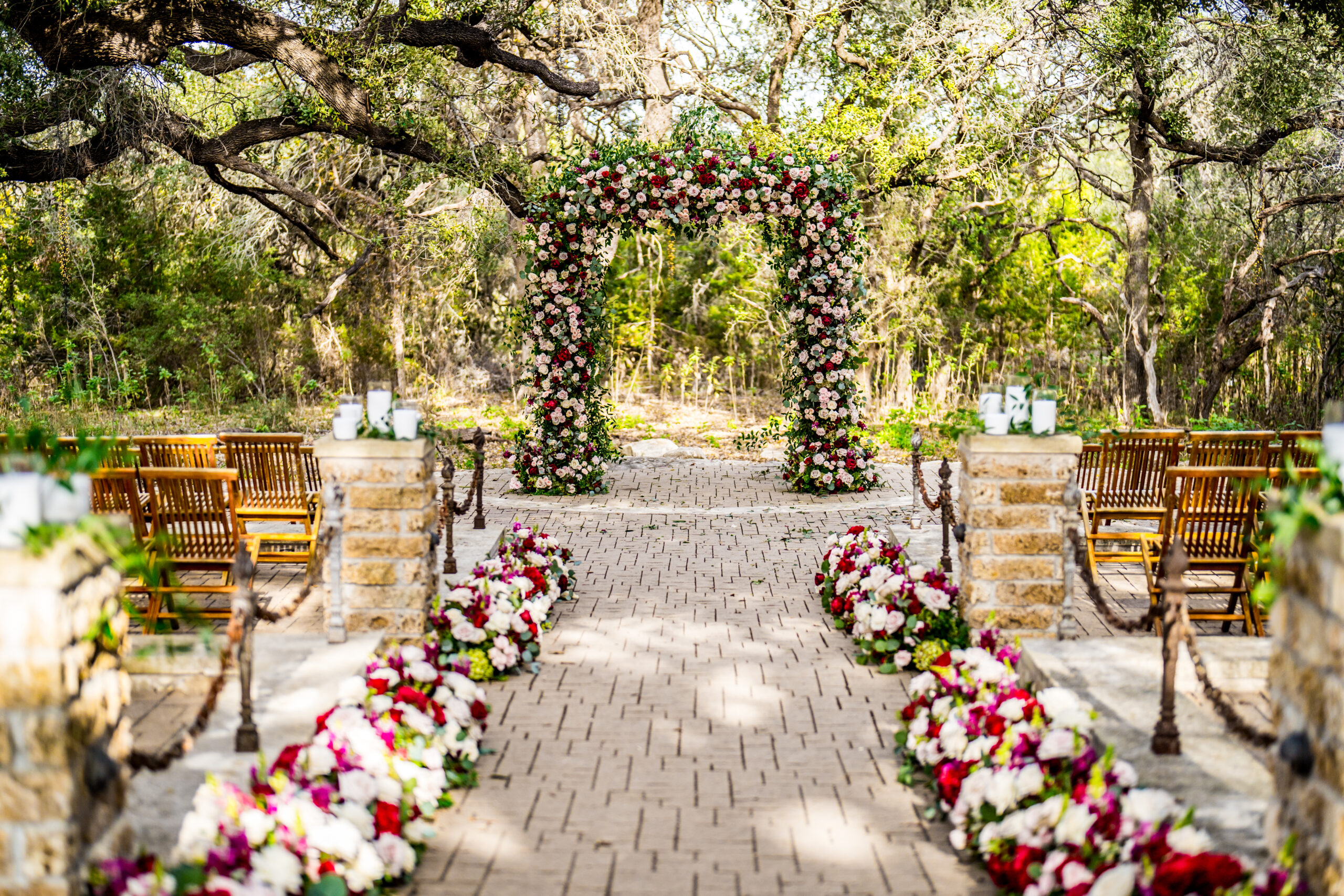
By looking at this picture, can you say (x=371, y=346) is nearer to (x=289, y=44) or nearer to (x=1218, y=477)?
(x=289, y=44)

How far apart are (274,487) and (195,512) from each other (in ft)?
2.84

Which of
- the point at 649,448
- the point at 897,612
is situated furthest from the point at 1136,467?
the point at 649,448

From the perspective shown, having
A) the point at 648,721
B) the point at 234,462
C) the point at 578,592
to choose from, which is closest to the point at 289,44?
the point at 234,462

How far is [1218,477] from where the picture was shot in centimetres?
542

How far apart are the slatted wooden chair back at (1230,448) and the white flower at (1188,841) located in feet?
12.4

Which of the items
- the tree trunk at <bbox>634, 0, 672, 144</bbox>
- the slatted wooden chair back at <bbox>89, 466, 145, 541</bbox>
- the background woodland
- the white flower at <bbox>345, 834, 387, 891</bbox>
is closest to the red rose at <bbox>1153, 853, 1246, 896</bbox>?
the white flower at <bbox>345, 834, 387, 891</bbox>

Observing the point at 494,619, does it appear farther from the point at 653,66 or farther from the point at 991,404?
the point at 653,66

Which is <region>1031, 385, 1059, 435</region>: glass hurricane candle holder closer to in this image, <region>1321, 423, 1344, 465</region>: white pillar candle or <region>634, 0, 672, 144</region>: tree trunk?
<region>1321, 423, 1344, 465</region>: white pillar candle

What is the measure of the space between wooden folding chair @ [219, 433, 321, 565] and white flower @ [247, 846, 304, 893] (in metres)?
3.70

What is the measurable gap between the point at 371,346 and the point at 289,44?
28.2 feet

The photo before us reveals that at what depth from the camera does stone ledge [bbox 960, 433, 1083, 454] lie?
487 cm

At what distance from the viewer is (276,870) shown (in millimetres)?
2824

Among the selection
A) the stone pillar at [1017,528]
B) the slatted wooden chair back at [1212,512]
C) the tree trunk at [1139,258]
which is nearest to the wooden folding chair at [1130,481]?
the slatted wooden chair back at [1212,512]

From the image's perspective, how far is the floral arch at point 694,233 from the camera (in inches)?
371
